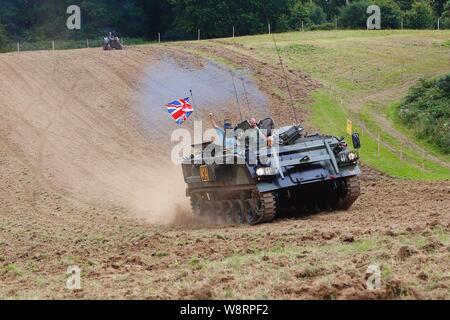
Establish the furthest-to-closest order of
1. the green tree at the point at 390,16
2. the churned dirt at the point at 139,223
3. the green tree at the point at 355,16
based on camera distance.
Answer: the green tree at the point at 355,16, the green tree at the point at 390,16, the churned dirt at the point at 139,223

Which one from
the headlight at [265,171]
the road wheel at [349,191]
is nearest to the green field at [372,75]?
the road wheel at [349,191]

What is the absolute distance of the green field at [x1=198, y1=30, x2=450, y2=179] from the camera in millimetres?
29750

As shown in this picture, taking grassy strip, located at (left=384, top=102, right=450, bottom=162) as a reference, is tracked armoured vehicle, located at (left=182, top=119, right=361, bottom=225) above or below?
above

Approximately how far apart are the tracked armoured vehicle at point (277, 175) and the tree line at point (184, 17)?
44571mm

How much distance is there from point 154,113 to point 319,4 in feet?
142

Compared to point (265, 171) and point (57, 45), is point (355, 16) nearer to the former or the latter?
point (57, 45)

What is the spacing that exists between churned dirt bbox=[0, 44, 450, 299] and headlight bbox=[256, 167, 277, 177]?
1.06 metres

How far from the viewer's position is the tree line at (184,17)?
64.2 metres

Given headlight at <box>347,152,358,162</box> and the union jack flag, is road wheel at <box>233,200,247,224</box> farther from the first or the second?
the union jack flag

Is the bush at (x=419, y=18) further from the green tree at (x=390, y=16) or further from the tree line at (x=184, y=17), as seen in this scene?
the green tree at (x=390, y=16)

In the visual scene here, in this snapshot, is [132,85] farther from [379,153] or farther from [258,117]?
[379,153]

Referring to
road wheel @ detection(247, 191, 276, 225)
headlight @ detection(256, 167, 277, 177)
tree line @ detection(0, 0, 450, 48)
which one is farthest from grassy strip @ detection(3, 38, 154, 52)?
headlight @ detection(256, 167, 277, 177)

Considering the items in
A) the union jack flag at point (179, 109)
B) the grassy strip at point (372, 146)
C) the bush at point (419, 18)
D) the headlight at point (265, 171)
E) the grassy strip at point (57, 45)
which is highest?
the bush at point (419, 18)
